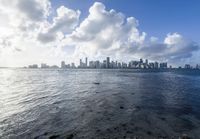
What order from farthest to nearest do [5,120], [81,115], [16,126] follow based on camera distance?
[81,115] < [5,120] < [16,126]

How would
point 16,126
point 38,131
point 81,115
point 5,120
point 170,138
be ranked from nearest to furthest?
point 170,138, point 38,131, point 16,126, point 5,120, point 81,115

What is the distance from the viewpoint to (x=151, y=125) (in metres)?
13.6

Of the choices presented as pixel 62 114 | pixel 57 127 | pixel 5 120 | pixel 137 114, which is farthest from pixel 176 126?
pixel 5 120

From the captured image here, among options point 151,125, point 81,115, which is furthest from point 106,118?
point 151,125

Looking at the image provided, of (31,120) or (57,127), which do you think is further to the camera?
(31,120)

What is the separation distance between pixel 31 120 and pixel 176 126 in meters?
13.7

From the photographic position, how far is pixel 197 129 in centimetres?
1290

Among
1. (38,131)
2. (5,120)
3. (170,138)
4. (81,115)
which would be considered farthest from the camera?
(81,115)

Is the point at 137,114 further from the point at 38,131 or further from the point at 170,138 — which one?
the point at 38,131

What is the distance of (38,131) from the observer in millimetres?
12250

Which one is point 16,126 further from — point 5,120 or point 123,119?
point 123,119

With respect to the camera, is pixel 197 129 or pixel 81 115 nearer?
pixel 197 129

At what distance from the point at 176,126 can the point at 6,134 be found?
14.0m

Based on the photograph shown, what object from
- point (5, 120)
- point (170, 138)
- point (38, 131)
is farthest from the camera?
point (5, 120)
